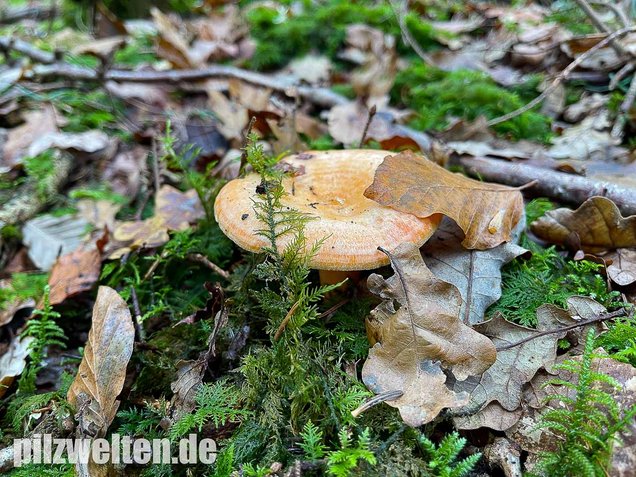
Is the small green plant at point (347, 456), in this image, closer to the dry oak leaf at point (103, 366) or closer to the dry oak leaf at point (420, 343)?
the dry oak leaf at point (420, 343)

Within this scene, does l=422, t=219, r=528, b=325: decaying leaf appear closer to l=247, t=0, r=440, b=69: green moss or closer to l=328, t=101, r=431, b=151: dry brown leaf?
l=328, t=101, r=431, b=151: dry brown leaf

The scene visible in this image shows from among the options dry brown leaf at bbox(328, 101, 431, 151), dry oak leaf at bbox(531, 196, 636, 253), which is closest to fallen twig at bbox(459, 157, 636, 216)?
dry oak leaf at bbox(531, 196, 636, 253)

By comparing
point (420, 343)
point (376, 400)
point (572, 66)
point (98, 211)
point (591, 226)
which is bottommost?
point (98, 211)

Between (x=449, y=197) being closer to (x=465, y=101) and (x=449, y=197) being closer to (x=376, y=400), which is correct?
(x=376, y=400)

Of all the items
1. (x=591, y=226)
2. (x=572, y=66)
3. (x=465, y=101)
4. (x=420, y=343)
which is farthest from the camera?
(x=465, y=101)

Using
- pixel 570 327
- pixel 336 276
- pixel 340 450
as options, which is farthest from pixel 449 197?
pixel 340 450

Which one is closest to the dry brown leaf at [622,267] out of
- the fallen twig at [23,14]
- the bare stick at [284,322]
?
the bare stick at [284,322]
